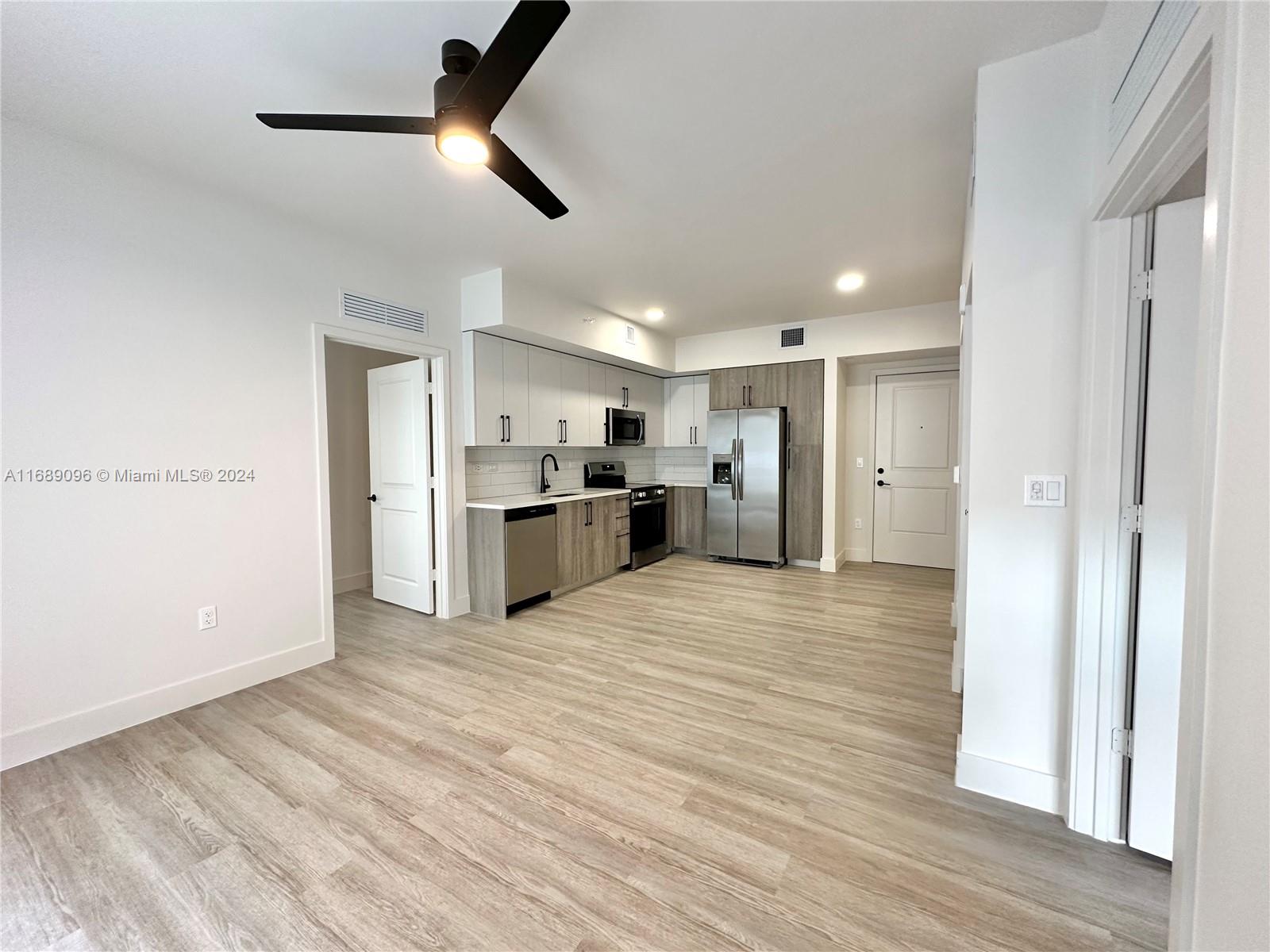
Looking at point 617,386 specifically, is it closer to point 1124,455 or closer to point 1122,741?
point 1124,455

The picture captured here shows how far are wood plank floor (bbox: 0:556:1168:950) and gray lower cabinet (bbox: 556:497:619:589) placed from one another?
1.54 metres

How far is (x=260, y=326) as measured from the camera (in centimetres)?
289

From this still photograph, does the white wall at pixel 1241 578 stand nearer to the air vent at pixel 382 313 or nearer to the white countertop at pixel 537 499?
the white countertop at pixel 537 499

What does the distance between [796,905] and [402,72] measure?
306 centimetres

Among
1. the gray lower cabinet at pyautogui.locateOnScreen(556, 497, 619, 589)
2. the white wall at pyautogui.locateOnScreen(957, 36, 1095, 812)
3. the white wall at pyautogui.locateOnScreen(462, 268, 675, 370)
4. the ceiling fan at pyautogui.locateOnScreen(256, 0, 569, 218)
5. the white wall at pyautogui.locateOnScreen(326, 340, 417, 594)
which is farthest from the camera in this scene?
the white wall at pyautogui.locateOnScreen(326, 340, 417, 594)

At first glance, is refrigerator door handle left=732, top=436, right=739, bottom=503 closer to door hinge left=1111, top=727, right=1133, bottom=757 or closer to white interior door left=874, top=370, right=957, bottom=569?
white interior door left=874, top=370, right=957, bottom=569

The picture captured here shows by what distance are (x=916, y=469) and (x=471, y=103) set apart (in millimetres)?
5563

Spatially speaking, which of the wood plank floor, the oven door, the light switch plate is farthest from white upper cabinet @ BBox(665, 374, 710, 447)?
the light switch plate

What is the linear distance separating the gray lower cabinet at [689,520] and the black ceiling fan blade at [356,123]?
15.9ft

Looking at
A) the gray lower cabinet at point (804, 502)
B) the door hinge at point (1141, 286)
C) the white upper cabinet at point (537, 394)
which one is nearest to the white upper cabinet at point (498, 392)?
the white upper cabinet at point (537, 394)

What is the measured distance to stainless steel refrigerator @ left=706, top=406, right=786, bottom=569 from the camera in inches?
214

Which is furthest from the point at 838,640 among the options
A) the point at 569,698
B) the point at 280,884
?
the point at 280,884

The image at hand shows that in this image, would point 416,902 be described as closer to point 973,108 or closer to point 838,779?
point 838,779

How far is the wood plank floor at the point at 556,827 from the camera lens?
1396mm
